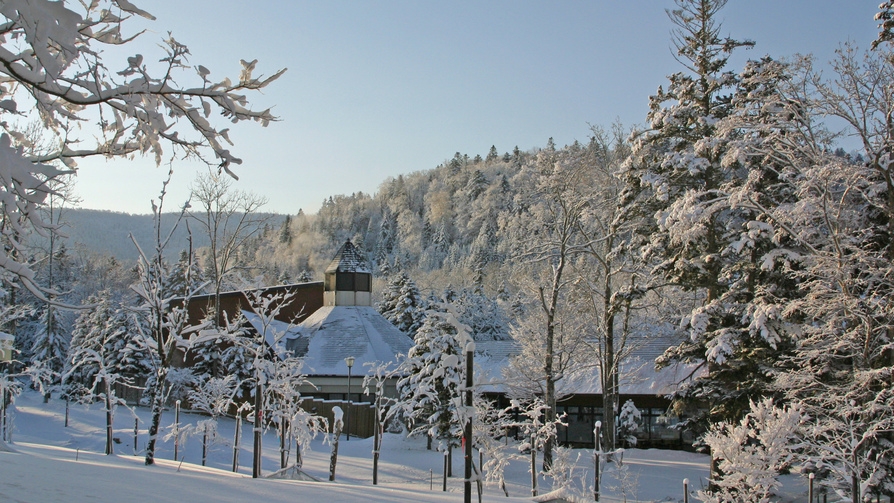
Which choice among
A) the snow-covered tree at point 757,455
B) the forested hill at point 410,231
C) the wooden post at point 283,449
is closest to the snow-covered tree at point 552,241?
the snow-covered tree at point 757,455

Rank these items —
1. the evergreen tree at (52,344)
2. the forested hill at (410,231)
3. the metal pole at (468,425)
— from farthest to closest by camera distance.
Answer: the forested hill at (410,231)
the evergreen tree at (52,344)
the metal pole at (468,425)

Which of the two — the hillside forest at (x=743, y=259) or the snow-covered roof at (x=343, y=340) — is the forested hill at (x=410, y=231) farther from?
the hillside forest at (x=743, y=259)

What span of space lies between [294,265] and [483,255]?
4231cm

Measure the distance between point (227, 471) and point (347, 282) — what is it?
2026 cm

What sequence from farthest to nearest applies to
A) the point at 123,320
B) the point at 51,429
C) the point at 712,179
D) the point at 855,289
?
the point at 123,320 < the point at 51,429 < the point at 712,179 < the point at 855,289

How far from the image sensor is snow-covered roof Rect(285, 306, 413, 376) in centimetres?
3130

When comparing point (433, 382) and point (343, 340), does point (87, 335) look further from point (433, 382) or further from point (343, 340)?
point (433, 382)

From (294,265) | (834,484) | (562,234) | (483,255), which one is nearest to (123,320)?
(562,234)

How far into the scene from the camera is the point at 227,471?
53.8 feet

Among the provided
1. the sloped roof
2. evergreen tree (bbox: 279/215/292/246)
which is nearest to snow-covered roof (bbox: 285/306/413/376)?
the sloped roof

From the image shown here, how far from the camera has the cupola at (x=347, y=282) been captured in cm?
3619

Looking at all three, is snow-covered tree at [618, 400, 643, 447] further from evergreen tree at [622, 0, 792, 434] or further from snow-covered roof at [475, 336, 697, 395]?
evergreen tree at [622, 0, 792, 434]

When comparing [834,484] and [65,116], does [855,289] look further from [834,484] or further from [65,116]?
[65,116]

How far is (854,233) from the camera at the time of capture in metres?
16.2
